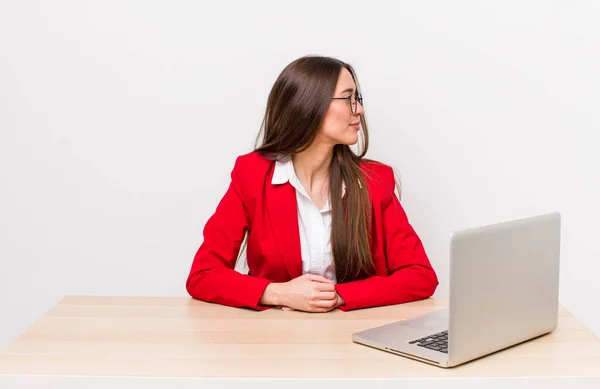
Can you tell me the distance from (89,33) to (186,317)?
1748 millimetres

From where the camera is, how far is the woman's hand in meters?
2.08

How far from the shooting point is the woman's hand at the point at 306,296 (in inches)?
81.9

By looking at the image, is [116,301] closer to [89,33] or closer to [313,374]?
[313,374]

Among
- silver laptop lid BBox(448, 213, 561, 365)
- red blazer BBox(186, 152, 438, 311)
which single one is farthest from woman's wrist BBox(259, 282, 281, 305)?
silver laptop lid BBox(448, 213, 561, 365)

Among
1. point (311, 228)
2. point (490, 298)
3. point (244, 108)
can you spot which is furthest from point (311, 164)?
point (490, 298)

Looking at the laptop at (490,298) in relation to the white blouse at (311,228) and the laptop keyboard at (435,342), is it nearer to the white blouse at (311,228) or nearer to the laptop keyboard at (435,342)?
the laptop keyboard at (435,342)

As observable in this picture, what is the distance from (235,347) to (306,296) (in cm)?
38

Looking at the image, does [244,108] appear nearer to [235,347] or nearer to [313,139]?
[313,139]

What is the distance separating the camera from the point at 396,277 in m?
2.25

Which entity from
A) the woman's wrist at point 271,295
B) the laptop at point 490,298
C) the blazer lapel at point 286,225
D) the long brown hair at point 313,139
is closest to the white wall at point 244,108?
the long brown hair at point 313,139

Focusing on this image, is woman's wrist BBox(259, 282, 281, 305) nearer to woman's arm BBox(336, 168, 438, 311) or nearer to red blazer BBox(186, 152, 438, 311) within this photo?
woman's arm BBox(336, 168, 438, 311)

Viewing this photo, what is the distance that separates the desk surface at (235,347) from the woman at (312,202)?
394 mm

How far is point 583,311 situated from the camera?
3.59 metres

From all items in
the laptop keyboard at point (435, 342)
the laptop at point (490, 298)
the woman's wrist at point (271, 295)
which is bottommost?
the woman's wrist at point (271, 295)
